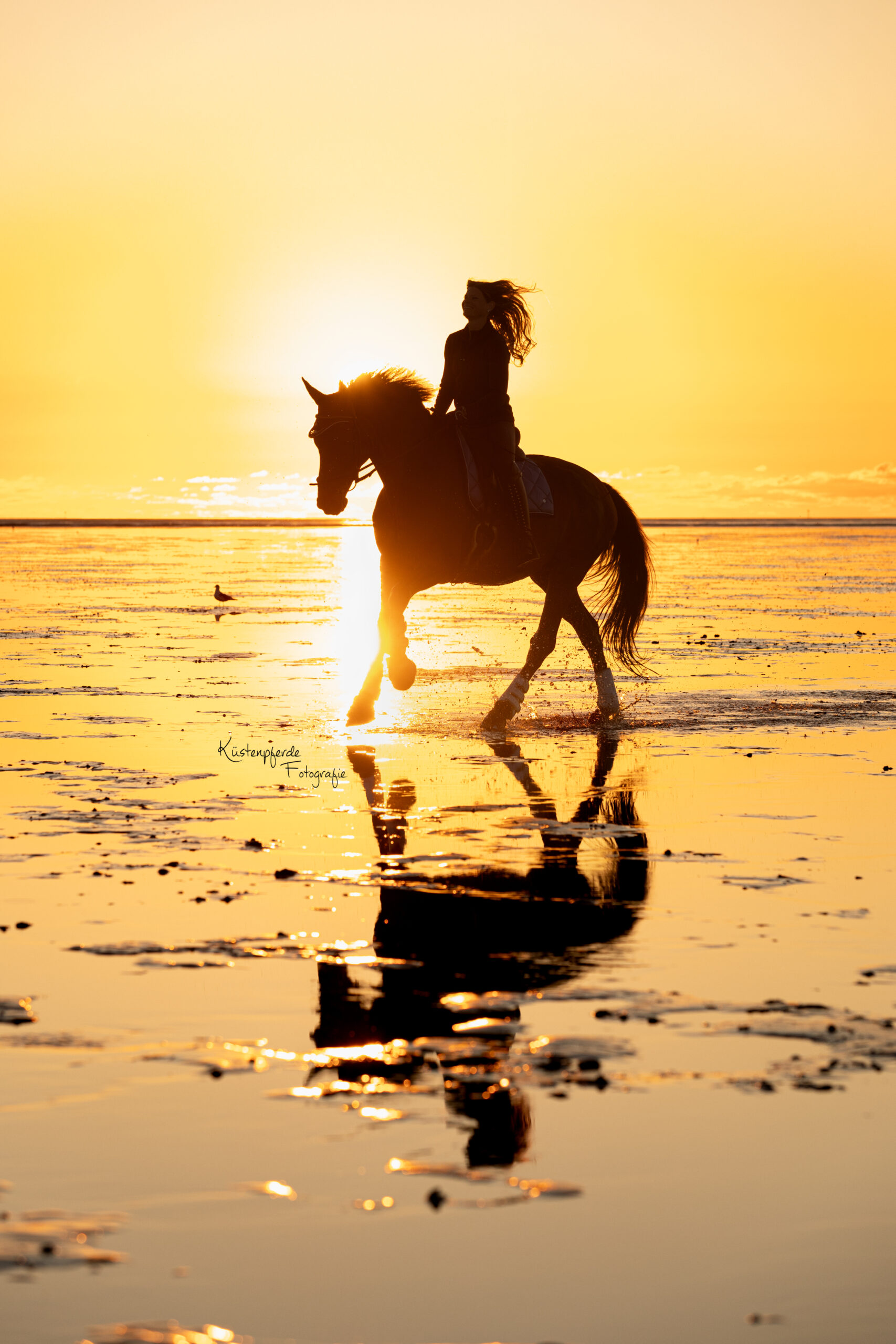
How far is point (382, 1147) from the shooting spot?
4391 millimetres

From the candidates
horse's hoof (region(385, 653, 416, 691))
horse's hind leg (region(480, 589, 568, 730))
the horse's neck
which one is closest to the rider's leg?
the horse's neck

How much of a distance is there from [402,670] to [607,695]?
2.62m

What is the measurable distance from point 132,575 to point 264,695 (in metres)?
32.1

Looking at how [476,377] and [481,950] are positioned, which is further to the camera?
[476,377]

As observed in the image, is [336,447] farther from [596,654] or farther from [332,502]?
[596,654]

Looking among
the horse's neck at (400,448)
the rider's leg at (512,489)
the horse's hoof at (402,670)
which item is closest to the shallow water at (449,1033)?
the horse's hoof at (402,670)

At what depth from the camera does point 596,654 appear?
1546 cm

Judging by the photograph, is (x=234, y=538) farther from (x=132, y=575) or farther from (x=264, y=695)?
(x=264, y=695)

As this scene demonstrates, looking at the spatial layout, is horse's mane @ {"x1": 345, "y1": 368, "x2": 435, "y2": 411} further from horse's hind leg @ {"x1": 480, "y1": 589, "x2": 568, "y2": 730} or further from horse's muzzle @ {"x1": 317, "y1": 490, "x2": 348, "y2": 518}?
horse's hind leg @ {"x1": 480, "y1": 589, "x2": 568, "y2": 730}

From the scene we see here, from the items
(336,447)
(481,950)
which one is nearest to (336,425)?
(336,447)

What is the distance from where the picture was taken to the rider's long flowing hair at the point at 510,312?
1356cm

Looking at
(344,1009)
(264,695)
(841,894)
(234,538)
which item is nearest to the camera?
(344,1009)

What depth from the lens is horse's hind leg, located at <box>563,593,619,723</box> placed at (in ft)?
49.9

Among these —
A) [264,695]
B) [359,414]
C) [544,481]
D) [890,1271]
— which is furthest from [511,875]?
[264,695]
